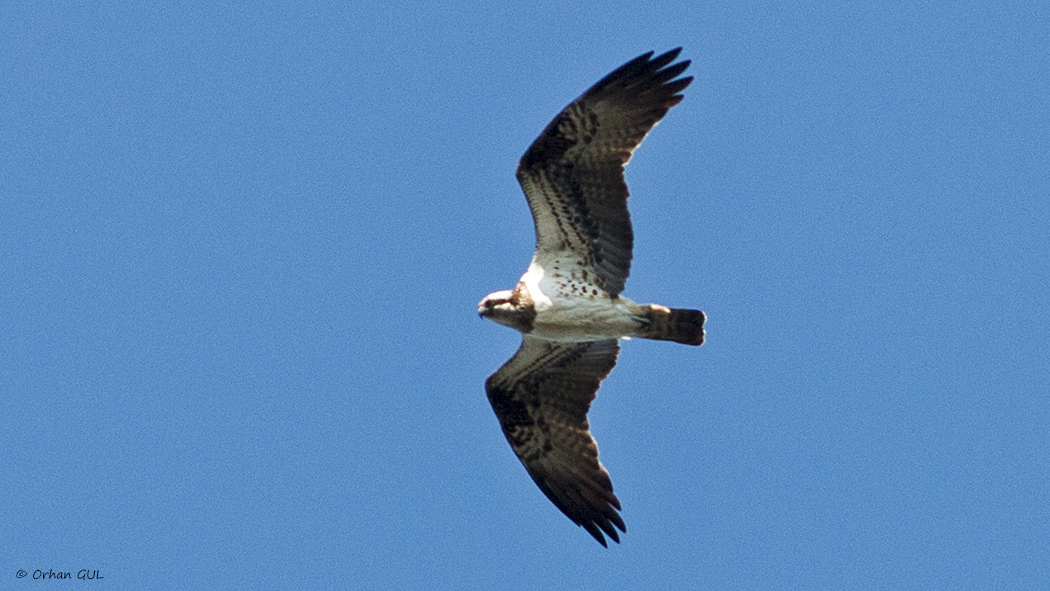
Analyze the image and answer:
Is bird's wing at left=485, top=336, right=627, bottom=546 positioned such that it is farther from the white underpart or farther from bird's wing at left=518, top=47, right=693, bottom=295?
bird's wing at left=518, top=47, right=693, bottom=295

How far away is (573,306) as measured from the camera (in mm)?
17500

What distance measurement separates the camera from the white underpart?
57.4ft

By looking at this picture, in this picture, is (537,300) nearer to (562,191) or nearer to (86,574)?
(562,191)

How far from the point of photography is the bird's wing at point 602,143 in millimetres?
17062

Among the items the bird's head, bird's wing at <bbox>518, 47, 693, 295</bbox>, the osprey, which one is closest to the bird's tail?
the osprey

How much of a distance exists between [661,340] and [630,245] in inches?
42.4

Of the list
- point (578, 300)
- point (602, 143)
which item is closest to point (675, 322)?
point (578, 300)

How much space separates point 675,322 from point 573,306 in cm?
109

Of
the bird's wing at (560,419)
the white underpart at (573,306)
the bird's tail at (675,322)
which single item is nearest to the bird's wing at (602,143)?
Answer: the white underpart at (573,306)

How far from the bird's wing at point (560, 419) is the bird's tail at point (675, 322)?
918mm

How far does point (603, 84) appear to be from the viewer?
1703cm

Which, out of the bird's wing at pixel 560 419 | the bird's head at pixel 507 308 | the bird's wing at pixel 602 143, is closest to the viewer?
the bird's wing at pixel 602 143

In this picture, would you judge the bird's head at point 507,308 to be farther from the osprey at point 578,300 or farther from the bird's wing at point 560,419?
the bird's wing at point 560,419

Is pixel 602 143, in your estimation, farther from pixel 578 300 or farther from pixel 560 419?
pixel 560 419
